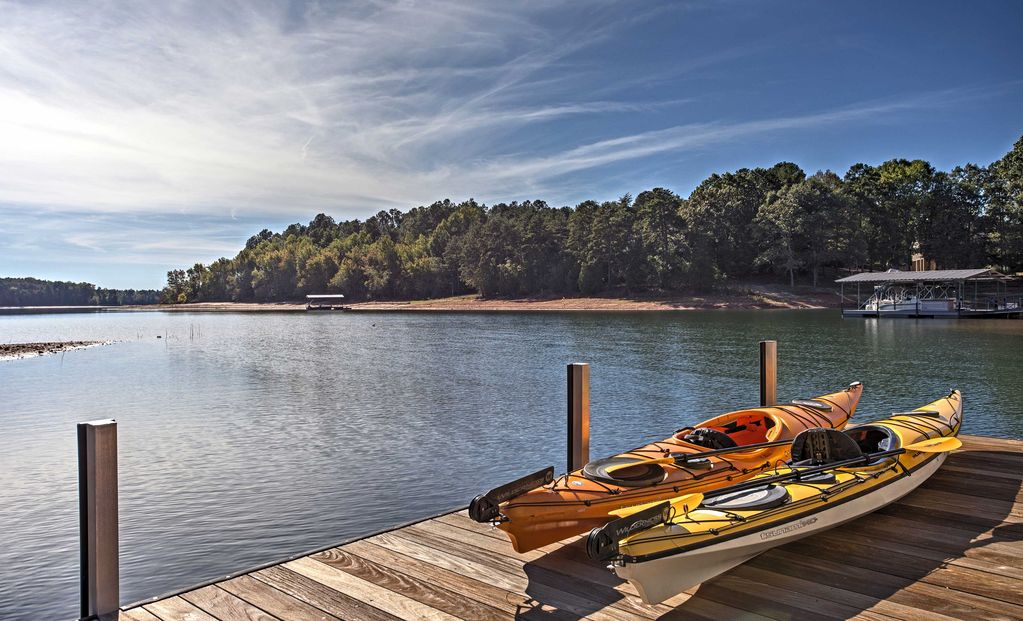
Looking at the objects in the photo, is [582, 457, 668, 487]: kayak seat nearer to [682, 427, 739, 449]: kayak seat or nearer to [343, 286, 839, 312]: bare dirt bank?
[682, 427, 739, 449]: kayak seat

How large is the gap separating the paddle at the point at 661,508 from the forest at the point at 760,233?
6474 centimetres

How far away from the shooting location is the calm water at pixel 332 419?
823cm

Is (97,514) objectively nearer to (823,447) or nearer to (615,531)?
(615,531)

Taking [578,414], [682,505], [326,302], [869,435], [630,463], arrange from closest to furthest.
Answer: [682,505], [630,463], [869,435], [578,414], [326,302]

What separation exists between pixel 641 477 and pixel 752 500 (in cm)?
92

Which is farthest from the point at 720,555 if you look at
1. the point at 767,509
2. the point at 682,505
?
the point at 767,509

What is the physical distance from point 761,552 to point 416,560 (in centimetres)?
216

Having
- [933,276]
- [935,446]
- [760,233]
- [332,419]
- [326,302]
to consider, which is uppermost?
[760,233]

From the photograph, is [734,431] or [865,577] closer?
[865,577]

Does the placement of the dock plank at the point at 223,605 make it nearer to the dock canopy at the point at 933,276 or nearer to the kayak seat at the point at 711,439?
the kayak seat at the point at 711,439

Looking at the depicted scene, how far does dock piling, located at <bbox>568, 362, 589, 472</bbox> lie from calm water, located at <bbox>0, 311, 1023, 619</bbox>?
3.37m

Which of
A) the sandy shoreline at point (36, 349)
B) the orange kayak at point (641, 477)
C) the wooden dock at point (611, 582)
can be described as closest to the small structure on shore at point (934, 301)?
the orange kayak at point (641, 477)

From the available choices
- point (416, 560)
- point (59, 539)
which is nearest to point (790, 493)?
point (416, 560)

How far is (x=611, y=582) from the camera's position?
3955 millimetres
